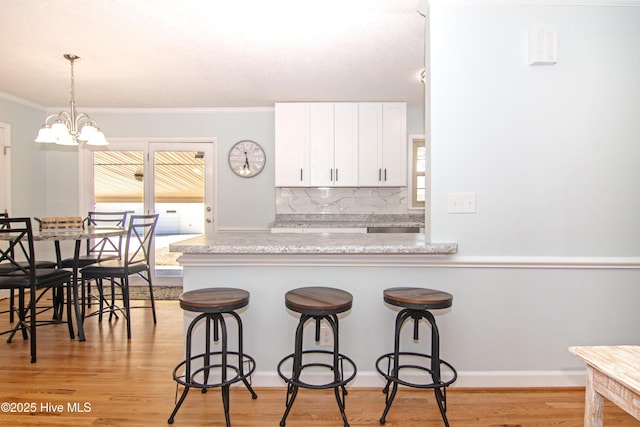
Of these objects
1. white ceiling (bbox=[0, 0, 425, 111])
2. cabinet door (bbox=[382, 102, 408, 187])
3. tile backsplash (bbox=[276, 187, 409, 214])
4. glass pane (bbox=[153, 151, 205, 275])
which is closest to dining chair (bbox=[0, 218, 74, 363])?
white ceiling (bbox=[0, 0, 425, 111])

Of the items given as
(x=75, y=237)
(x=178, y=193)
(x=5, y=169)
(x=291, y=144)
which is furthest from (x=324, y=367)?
(x=5, y=169)

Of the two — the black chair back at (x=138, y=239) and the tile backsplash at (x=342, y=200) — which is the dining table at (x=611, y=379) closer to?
the black chair back at (x=138, y=239)

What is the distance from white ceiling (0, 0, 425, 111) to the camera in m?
2.25

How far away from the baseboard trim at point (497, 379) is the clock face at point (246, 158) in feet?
9.89

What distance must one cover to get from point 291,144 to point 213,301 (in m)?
2.85

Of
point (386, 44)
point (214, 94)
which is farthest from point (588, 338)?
point (214, 94)

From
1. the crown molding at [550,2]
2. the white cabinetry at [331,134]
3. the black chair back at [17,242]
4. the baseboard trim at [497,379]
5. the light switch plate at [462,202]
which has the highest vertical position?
the crown molding at [550,2]

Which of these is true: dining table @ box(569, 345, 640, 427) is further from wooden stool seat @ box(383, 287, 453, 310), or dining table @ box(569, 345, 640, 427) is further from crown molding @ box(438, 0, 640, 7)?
crown molding @ box(438, 0, 640, 7)

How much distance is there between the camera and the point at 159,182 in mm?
4691

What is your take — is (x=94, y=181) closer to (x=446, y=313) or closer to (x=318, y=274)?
(x=318, y=274)

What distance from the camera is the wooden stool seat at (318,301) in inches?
65.9

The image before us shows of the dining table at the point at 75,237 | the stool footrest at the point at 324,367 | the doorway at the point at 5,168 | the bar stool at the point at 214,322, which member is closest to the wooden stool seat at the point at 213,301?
the bar stool at the point at 214,322

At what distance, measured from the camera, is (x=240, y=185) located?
466 centimetres

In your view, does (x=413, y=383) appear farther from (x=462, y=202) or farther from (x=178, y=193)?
(x=178, y=193)
